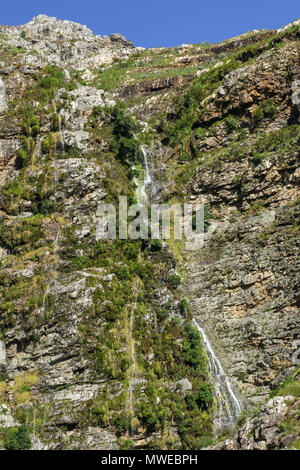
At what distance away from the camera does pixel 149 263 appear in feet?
117

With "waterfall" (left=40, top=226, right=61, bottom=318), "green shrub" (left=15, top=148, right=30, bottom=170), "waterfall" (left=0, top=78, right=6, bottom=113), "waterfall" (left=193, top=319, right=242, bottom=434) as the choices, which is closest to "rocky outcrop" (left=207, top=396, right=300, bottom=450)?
"waterfall" (left=193, top=319, right=242, bottom=434)

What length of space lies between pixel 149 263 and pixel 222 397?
1212 centimetres

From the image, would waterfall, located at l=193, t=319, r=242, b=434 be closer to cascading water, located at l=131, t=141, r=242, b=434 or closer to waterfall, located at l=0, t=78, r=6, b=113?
cascading water, located at l=131, t=141, r=242, b=434

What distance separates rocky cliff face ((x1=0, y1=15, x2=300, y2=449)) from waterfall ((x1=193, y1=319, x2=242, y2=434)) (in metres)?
0.40

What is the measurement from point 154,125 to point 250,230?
21.4m

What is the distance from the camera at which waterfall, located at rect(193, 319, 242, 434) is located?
27.6 meters

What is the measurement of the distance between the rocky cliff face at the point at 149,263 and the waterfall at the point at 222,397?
1.30ft

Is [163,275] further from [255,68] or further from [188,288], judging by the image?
[255,68]

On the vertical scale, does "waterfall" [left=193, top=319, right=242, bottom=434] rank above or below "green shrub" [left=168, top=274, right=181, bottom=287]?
below

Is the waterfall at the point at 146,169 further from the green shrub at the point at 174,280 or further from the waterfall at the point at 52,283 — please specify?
the green shrub at the point at 174,280

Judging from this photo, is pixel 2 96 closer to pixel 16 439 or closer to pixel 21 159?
pixel 21 159

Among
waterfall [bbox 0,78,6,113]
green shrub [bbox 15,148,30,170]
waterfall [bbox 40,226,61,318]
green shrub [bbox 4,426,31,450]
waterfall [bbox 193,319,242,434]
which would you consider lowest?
green shrub [bbox 4,426,31,450]

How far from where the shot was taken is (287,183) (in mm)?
36156
